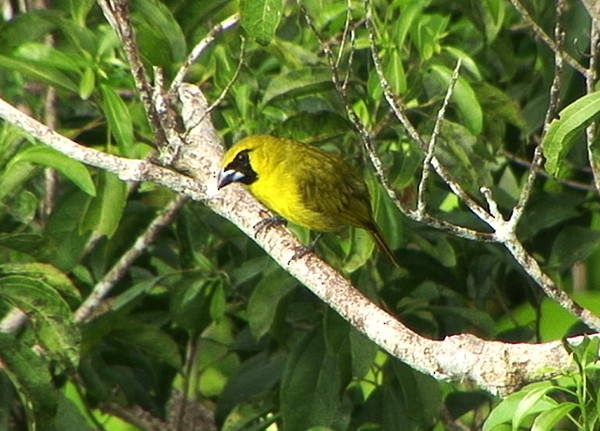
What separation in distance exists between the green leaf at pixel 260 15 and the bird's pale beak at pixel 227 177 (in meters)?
0.67

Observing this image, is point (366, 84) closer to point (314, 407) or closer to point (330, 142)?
point (330, 142)

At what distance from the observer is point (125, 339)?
4.80m

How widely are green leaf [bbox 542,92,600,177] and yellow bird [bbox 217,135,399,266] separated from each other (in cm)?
155

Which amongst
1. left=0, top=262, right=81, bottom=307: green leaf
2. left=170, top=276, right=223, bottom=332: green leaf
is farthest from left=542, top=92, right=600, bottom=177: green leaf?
left=170, top=276, right=223, bottom=332: green leaf

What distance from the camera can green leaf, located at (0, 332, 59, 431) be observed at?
419 centimetres

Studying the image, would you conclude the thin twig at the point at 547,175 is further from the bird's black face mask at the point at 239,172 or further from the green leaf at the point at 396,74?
the bird's black face mask at the point at 239,172

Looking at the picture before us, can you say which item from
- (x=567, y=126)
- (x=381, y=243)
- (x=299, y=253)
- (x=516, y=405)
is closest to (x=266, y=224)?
(x=299, y=253)

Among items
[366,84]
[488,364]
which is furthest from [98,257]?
[488,364]

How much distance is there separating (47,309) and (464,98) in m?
1.39

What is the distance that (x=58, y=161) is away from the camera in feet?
13.1

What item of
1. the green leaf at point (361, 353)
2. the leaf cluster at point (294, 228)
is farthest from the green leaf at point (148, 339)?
the green leaf at point (361, 353)

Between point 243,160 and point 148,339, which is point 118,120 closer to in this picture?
point 243,160

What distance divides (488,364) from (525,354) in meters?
0.08

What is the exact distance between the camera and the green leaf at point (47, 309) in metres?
4.15
